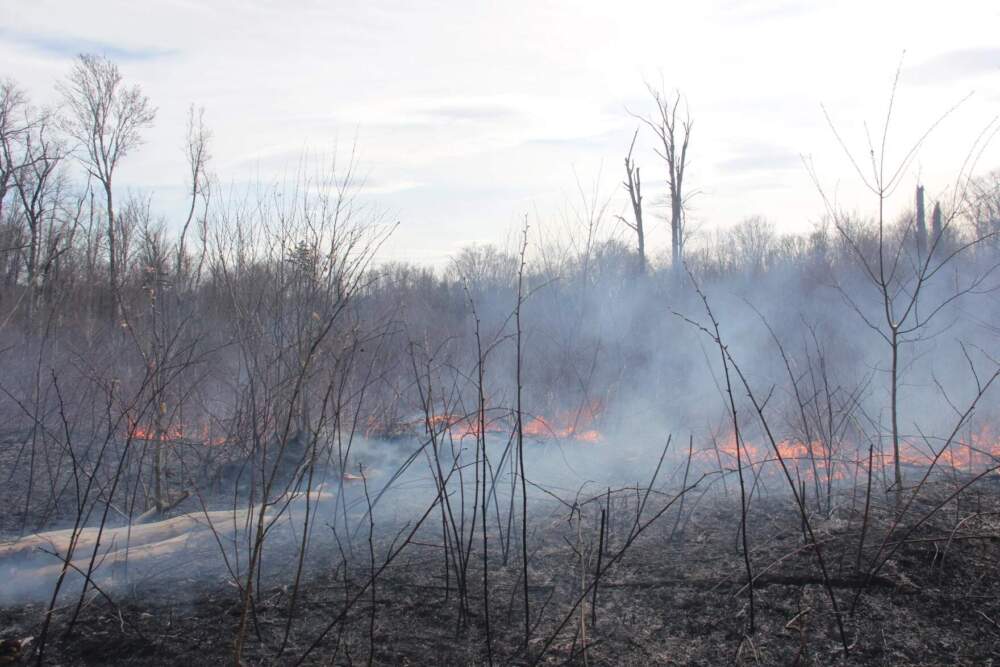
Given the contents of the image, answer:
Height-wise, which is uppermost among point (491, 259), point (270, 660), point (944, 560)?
point (491, 259)

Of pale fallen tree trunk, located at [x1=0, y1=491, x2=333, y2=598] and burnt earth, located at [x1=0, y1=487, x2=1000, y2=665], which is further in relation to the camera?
pale fallen tree trunk, located at [x1=0, y1=491, x2=333, y2=598]

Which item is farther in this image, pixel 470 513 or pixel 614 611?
pixel 470 513

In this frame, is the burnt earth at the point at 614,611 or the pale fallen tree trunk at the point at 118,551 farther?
the pale fallen tree trunk at the point at 118,551

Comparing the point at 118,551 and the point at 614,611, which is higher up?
the point at 118,551

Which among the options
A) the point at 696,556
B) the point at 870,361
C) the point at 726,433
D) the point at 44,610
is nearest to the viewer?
the point at 44,610

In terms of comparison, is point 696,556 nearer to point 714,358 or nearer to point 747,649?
point 747,649

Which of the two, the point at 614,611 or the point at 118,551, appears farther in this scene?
the point at 118,551

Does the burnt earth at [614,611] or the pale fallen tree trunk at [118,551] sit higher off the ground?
the pale fallen tree trunk at [118,551]

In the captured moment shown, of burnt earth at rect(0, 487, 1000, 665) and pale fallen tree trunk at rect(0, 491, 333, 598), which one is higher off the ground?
pale fallen tree trunk at rect(0, 491, 333, 598)

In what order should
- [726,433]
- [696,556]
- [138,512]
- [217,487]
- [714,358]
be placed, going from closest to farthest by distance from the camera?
[696,556] < [138,512] < [217,487] < [726,433] < [714,358]

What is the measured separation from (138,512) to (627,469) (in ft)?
16.6

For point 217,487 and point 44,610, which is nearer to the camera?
point 44,610

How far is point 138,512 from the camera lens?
7328 mm

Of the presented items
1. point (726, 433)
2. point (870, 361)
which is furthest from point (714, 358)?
point (726, 433)
